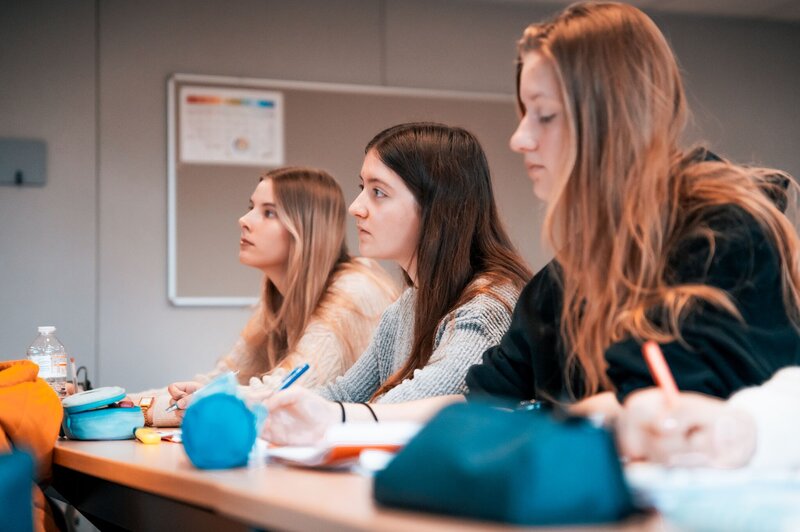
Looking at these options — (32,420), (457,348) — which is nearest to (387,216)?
(457,348)

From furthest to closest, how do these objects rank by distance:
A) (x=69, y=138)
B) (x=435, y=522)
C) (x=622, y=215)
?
(x=69, y=138)
(x=622, y=215)
(x=435, y=522)

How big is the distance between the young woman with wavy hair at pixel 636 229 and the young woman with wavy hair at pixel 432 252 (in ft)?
1.33

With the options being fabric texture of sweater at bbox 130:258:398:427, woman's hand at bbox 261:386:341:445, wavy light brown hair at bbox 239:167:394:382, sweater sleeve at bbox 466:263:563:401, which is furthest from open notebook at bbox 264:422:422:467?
wavy light brown hair at bbox 239:167:394:382

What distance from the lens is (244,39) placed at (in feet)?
13.7

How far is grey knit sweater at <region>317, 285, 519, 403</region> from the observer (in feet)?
5.61

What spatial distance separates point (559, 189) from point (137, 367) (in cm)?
304

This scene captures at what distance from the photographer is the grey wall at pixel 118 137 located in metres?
3.90

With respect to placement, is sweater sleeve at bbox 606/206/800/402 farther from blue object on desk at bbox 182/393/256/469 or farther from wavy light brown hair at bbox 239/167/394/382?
wavy light brown hair at bbox 239/167/394/382

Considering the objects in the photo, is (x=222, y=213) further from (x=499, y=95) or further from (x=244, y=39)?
(x=499, y=95)

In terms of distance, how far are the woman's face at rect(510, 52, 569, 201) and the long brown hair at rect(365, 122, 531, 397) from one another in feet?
1.84

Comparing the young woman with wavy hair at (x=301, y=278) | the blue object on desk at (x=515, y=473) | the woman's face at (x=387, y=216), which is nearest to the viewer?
the blue object on desk at (x=515, y=473)

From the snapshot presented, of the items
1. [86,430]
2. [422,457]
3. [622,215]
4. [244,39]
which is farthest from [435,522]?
[244,39]

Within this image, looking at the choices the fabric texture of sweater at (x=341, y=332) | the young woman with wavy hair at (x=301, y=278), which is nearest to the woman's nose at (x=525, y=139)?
the fabric texture of sweater at (x=341, y=332)

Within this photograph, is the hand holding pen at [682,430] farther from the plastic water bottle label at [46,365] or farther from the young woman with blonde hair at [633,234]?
the plastic water bottle label at [46,365]
